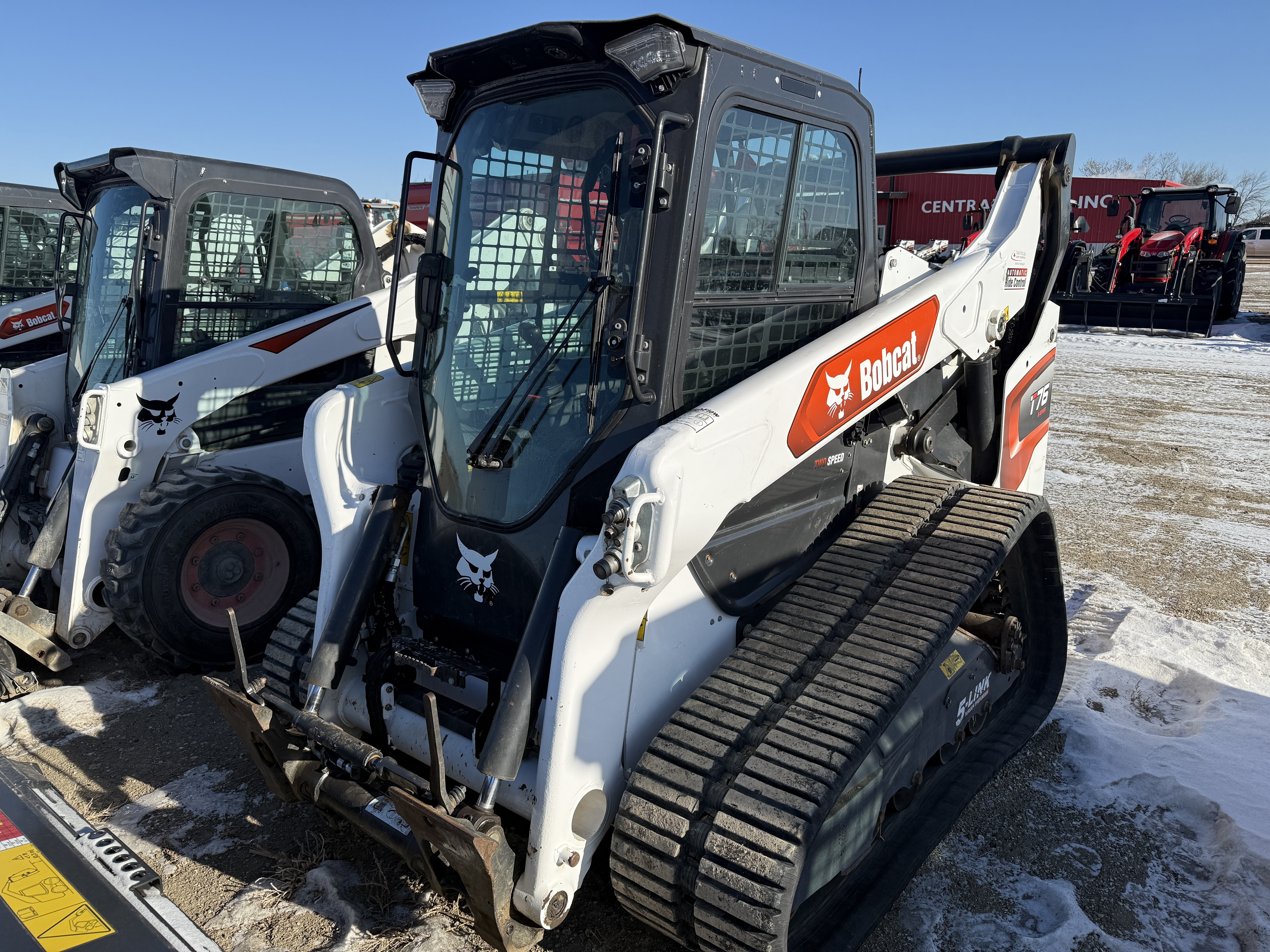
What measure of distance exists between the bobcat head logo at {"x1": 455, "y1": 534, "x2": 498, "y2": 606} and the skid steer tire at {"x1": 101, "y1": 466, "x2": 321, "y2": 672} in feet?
7.61

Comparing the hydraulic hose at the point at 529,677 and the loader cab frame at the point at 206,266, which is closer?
the hydraulic hose at the point at 529,677

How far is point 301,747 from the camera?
2982 mm

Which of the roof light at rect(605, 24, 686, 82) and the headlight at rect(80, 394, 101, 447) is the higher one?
the roof light at rect(605, 24, 686, 82)

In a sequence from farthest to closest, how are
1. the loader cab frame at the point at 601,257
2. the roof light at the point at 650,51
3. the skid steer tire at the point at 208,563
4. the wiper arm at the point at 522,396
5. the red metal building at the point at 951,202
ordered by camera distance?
1. the red metal building at the point at 951,202
2. the skid steer tire at the point at 208,563
3. the wiper arm at the point at 522,396
4. the loader cab frame at the point at 601,257
5. the roof light at the point at 650,51

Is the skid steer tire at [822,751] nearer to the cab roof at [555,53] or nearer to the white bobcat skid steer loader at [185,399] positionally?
the cab roof at [555,53]

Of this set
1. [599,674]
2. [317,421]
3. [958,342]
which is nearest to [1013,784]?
[958,342]

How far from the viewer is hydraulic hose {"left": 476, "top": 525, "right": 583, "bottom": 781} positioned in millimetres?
2527

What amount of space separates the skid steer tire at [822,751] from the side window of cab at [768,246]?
78 cm

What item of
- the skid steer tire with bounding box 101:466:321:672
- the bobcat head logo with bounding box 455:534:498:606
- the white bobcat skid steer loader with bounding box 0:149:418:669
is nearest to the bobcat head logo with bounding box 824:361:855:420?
the bobcat head logo with bounding box 455:534:498:606

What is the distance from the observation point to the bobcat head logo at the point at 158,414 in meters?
4.95

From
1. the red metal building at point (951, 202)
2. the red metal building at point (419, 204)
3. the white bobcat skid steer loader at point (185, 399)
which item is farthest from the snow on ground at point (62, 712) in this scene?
the red metal building at point (951, 202)

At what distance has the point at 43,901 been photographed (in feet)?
8.70

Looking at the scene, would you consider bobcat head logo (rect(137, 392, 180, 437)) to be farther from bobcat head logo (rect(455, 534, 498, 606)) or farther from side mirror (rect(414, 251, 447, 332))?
bobcat head logo (rect(455, 534, 498, 606))

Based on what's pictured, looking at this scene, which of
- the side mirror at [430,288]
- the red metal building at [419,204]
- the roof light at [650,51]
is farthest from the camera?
the red metal building at [419,204]
